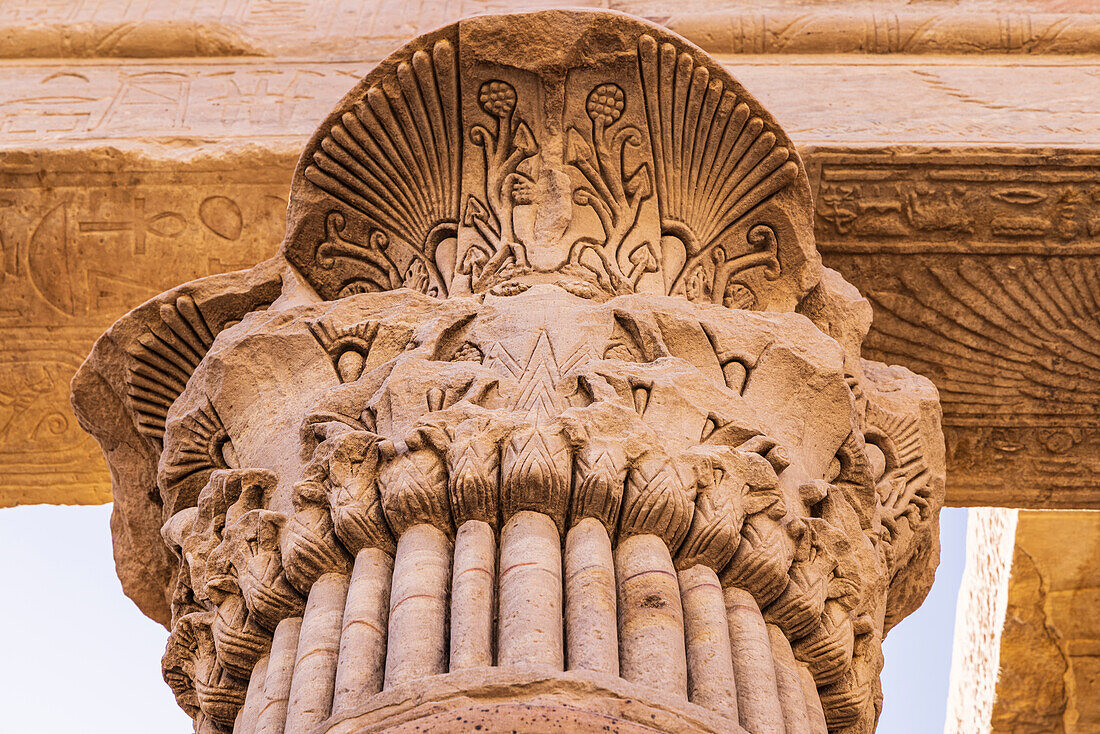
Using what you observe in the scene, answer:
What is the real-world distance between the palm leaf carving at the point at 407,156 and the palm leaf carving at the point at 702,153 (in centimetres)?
52

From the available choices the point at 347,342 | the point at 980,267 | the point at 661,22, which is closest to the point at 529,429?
the point at 347,342

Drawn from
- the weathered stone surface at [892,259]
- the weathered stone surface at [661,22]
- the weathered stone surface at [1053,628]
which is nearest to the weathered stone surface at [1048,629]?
the weathered stone surface at [1053,628]

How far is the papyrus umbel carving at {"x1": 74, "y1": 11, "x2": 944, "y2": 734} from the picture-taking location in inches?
103

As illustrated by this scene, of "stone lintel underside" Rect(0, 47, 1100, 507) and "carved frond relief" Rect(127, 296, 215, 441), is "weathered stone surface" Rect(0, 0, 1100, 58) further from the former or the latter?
"carved frond relief" Rect(127, 296, 215, 441)

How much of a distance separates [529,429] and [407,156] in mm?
1295

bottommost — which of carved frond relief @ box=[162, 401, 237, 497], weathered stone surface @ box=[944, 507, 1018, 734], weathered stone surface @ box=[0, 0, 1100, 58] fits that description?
weathered stone surface @ box=[944, 507, 1018, 734]

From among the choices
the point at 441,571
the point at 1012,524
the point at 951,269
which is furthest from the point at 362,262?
the point at 1012,524

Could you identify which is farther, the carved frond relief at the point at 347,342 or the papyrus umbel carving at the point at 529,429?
the carved frond relief at the point at 347,342

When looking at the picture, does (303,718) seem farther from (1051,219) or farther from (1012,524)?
(1012,524)

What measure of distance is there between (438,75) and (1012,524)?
3.46 meters

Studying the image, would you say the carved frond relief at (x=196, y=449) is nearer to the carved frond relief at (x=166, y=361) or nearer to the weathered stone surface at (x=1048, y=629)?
the carved frond relief at (x=166, y=361)

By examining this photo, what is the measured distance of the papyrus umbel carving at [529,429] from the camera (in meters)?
2.62

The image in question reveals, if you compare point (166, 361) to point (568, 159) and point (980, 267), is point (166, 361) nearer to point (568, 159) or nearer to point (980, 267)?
point (568, 159)

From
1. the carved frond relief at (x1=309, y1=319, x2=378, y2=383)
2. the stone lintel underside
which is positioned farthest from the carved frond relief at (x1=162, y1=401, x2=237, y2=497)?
the stone lintel underside
